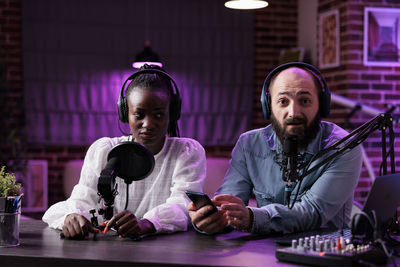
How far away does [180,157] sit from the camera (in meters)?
2.20

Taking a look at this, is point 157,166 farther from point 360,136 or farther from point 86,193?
point 360,136

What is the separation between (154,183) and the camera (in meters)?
2.19

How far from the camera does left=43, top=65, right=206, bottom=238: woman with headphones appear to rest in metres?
2.03

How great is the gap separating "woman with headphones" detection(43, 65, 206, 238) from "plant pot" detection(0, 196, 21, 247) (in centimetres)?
22

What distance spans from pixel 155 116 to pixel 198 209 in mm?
406

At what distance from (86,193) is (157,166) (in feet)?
0.94

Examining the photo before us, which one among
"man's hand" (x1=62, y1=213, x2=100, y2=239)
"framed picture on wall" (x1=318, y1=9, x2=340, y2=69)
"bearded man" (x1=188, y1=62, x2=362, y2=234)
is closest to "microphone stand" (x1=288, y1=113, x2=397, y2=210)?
"bearded man" (x1=188, y1=62, x2=362, y2=234)

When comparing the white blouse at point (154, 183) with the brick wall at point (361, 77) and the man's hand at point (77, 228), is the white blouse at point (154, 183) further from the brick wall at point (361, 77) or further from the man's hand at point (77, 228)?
the brick wall at point (361, 77)

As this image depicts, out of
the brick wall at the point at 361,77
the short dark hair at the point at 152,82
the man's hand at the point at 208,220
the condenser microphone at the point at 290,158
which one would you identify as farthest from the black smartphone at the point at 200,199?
the brick wall at the point at 361,77

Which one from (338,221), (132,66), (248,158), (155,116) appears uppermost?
(132,66)

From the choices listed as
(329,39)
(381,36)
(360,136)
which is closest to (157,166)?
(360,136)

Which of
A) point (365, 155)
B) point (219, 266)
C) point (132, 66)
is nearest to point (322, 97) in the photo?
point (219, 266)

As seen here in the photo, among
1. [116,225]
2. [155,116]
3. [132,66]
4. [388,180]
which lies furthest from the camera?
[132,66]

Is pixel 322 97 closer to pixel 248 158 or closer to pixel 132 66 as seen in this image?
pixel 248 158
